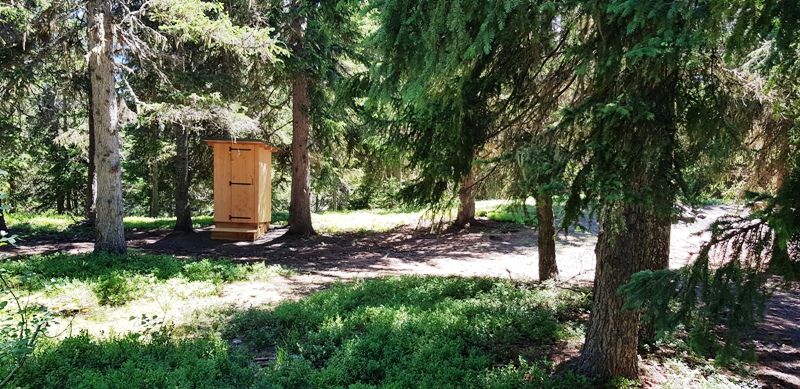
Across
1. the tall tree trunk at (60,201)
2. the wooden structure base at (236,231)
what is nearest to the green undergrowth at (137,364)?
the wooden structure base at (236,231)

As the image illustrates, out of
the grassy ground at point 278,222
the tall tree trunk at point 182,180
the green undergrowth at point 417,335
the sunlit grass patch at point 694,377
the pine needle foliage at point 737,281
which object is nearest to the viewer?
the pine needle foliage at point 737,281

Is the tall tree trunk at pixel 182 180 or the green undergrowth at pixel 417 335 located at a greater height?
the tall tree trunk at pixel 182 180

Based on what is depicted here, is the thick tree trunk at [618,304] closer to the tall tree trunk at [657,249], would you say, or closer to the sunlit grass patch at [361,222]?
the tall tree trunk at [657,249]

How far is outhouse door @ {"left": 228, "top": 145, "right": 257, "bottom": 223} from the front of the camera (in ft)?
39.8

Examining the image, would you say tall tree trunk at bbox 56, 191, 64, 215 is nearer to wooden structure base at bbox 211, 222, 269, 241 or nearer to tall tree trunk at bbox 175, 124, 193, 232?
tall tree trunk at bbox 175, 124, 193, 232

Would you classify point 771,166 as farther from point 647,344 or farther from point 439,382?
point 439,382

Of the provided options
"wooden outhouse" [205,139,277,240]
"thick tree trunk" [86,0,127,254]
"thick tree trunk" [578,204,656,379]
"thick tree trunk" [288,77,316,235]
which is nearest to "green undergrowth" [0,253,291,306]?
"thick tree trunk" [86,0,127,254]

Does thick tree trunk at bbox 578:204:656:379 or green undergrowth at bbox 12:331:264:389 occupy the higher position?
thick tree trunk at bbox 578:204:656:379

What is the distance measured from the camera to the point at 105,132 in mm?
8047

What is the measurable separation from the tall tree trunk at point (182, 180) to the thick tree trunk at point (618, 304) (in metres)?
11.5

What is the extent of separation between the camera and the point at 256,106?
13.3 metres

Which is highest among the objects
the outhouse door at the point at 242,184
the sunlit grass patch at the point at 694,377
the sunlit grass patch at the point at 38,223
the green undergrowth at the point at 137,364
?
the outhouse door at the point at 242,184

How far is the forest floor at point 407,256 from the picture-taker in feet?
20.5

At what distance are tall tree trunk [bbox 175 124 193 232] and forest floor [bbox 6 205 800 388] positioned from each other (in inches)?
18.3
